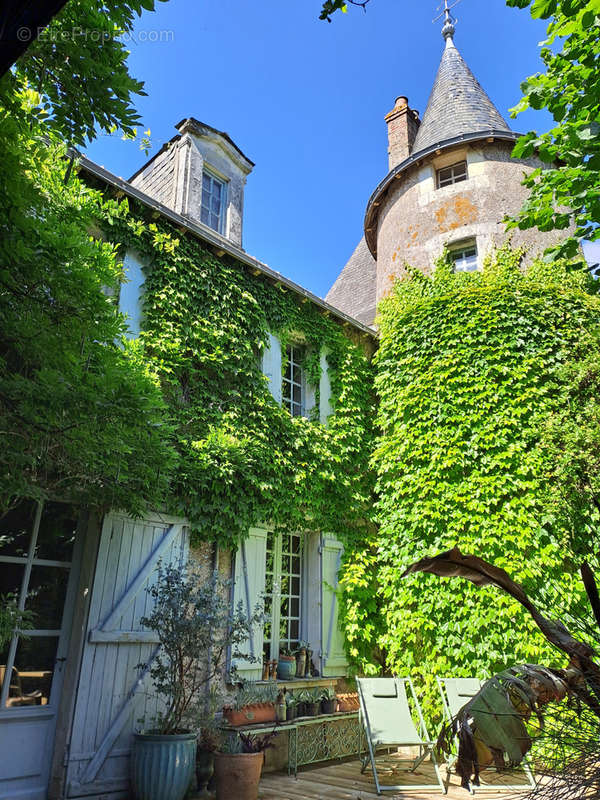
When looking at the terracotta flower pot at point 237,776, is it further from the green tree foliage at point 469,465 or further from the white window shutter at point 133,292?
the white window shutter at point 133,292

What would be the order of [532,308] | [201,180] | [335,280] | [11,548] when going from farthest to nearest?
1. [335,280]
2. [201,180]
3. [532,308]
4. [11,548]

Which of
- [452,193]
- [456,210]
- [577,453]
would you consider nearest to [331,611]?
[577,453]

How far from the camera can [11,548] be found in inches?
198

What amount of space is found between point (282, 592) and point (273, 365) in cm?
297

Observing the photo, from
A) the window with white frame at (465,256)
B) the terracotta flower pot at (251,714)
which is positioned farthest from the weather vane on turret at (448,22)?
the terracotta flower pot at (251,714)

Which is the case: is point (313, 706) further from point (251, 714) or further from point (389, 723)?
point (389, 723)

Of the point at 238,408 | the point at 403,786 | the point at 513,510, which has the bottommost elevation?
the point at 403,786

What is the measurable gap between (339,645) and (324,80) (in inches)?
276

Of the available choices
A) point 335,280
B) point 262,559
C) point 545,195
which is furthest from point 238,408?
point 335,280

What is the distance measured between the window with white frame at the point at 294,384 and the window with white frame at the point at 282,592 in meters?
1.85

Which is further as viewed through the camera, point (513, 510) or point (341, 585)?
point (341, 585)

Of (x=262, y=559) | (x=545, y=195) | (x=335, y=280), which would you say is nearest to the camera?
(x=545, y=195)

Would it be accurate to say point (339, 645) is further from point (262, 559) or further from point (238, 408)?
point (238, 408)

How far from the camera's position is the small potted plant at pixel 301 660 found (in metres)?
6.86
